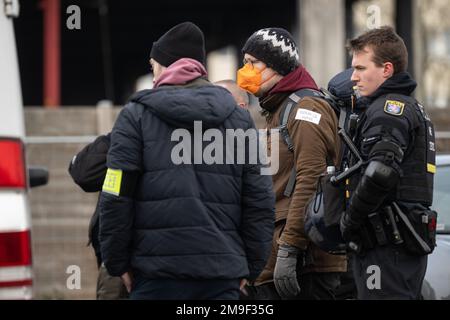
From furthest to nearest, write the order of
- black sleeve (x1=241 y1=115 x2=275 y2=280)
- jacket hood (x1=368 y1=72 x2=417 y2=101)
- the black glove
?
1. the black glove
2. jacket hood (x1=368 y1=72 x2=417 y2=101)
3. black sleeve (x1=241 y1=115 x2=275 y2=280)

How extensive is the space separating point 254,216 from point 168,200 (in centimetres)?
43

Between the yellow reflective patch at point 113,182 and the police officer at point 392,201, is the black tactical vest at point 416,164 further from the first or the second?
the yellow reflective patch at point 113,182

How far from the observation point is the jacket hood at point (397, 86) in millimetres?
4828

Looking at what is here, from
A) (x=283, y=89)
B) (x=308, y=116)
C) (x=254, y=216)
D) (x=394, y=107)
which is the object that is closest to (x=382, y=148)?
(x=394, y=107)

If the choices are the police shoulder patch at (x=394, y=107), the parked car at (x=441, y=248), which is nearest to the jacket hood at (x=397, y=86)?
the police shoulder patch at (x=394, y=107)

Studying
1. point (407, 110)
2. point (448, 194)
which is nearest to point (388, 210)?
point (407, 110)

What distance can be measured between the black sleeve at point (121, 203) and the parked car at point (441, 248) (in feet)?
6.47

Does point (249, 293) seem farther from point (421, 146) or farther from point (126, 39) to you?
point (126, 39)

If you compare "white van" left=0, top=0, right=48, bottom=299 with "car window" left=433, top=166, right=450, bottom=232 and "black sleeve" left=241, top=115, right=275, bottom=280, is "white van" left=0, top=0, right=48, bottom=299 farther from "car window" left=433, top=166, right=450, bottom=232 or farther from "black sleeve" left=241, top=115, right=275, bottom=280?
"car window" left=433, top=166, right=450, bottom=232

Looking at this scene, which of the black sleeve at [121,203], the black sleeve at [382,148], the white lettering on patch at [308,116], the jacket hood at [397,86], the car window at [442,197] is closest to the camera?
the black sleeve at [121,203]

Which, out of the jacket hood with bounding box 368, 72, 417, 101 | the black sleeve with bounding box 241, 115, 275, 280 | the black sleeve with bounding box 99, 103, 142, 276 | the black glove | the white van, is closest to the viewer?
the white van

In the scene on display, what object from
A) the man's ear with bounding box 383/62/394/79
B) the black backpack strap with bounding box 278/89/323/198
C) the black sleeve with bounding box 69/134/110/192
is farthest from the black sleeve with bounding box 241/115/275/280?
the black sleeve with bounding box 69/134/110/192

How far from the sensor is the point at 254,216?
444cm

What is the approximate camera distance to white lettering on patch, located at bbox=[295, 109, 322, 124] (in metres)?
5.33
